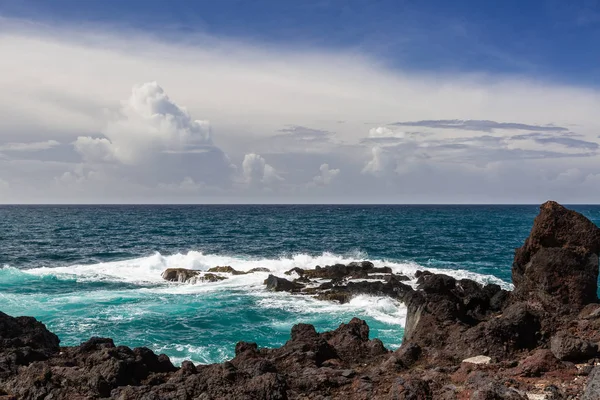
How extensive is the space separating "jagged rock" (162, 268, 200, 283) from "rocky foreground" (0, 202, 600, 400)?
70.7ft

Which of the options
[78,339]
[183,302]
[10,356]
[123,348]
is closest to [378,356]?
[123,348]

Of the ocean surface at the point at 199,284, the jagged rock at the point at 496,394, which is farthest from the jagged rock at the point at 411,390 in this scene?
the ocean surface at the point at 199,284

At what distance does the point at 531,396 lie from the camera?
29.7ft

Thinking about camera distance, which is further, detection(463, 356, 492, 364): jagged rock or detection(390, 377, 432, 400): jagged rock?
detection(463, 356, 492, 364): jagged rock

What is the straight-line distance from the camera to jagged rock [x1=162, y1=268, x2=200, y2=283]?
124 feet

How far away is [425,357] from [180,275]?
2762 centimetres

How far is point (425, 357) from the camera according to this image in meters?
13.5

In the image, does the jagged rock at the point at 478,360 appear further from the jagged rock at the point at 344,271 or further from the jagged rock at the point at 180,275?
the jagged rock at the point at 180,275

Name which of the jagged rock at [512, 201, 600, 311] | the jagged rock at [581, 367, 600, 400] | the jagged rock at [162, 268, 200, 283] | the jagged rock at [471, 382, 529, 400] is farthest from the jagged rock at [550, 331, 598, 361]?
the jagged rock at [162, 268, 200, 283]

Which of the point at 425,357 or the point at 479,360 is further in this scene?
the point at 425,357

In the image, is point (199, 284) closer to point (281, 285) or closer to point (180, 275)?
point (180, 275)

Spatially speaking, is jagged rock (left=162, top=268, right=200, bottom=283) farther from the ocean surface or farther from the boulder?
the boulder

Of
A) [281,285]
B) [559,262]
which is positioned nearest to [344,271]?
[281,285]

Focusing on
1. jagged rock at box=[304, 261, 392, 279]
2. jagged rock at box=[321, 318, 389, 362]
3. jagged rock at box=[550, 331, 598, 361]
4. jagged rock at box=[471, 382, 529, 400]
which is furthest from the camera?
jagged rock at box=[304, 261, 392, 279]
